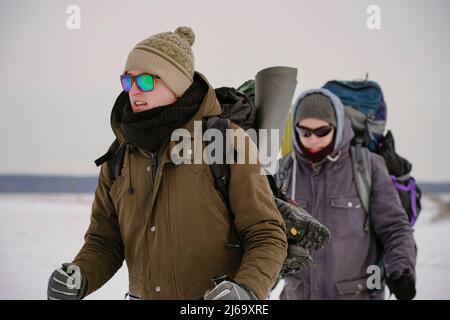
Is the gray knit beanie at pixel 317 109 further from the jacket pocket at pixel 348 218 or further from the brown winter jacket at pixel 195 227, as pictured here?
the brown winter jacket at pixel 195 227

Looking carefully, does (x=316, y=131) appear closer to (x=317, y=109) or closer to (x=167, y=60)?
(x=317, y=109)

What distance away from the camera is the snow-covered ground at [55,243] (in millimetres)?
6977

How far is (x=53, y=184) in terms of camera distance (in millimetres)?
12500

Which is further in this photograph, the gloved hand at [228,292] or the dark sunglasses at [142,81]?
the dark sunglasses at [142,81]

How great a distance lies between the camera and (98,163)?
2316mm

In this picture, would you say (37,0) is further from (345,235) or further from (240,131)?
(240,131)

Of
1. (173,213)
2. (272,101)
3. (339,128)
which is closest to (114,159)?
(173,213)

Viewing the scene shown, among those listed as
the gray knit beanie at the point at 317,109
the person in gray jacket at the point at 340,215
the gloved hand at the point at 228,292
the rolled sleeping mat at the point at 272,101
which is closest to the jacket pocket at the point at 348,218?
the person in gray jacket at the point at 340,215

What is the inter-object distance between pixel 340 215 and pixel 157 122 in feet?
6.43

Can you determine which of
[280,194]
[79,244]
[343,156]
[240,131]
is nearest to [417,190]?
[343,156]

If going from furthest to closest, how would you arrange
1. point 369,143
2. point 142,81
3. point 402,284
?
1. point 369,143
2. point 402,284
3. point 142,81

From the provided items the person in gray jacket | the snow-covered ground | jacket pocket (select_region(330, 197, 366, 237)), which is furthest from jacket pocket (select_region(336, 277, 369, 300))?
the snow-covered ground

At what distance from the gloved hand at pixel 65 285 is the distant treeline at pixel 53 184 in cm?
971

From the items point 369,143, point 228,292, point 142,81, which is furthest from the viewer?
point 369,143
